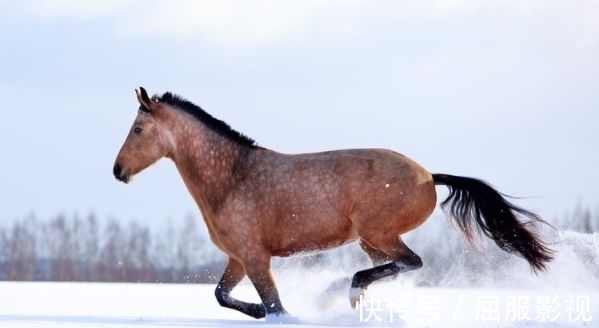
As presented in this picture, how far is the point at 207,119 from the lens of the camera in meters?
11.2

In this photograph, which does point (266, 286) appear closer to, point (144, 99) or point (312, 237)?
point (312, 237)

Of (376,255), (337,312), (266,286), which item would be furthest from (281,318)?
(376,255)

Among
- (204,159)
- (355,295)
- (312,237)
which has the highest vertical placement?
(204,159)

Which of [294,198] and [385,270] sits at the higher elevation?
[294,198]

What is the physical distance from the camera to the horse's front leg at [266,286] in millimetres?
10391

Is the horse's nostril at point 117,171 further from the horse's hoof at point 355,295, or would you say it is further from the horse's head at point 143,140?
the horse's hoof at point 355,295

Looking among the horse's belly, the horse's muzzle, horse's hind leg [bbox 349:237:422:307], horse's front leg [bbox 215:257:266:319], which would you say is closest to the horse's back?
the horse's belly

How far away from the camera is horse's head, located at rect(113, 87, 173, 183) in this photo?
36.0 ft

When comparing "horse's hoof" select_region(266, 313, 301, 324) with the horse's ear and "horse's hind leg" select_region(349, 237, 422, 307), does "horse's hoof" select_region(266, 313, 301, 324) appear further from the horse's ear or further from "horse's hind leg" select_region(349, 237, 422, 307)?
the horse's ear

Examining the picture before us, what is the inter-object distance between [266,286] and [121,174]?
1.90 m

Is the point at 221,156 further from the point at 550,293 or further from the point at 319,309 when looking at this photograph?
the point at 550,293

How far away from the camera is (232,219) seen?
10617mm

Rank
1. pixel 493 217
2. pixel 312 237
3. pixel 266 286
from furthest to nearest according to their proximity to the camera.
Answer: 1. pixel 493 217
2. pixel 312 237
3. pixel 266 286

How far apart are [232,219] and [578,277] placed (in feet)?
11.9
